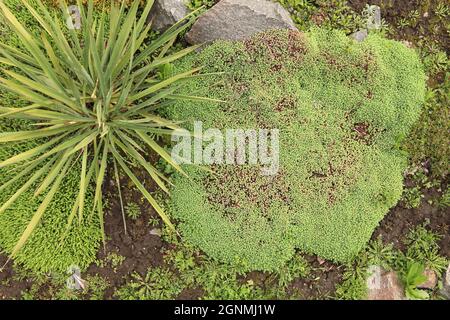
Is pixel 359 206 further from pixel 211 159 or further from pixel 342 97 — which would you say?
pixel 211 159

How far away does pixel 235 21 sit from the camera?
153 inches

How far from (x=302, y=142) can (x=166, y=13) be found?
158 cm

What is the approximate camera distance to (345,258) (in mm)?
3771

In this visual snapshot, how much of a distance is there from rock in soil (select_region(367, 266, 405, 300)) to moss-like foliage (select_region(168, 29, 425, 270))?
10.9 inches

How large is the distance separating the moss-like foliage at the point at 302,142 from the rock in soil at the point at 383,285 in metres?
0.28

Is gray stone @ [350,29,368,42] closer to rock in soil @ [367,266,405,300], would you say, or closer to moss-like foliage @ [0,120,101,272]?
rock in soil @ [367,266,405,300]

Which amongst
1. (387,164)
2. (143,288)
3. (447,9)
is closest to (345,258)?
(387,164)

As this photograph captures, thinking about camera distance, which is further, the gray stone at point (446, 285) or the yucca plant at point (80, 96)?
the gray stone at point (446, 285)

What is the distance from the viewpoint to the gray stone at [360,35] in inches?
160

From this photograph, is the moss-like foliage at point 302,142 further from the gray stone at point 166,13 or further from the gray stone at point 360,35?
the gray stone at point 166,13

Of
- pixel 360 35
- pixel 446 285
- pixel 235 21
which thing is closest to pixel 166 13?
pixel 235 21

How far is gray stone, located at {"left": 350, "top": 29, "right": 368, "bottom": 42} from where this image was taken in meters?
4.07

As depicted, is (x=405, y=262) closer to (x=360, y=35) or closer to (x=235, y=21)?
(x=360, y=35)

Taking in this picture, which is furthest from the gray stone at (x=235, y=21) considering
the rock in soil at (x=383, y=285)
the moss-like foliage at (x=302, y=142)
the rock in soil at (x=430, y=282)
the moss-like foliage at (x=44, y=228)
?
the rock in soil at (x=430, y=282)
